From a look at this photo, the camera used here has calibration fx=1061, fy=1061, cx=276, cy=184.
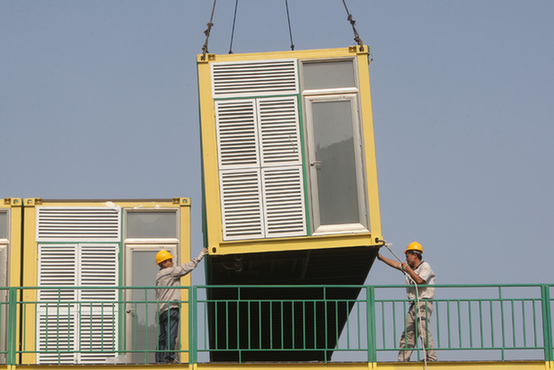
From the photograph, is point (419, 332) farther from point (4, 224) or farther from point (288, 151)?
point (4, 224)

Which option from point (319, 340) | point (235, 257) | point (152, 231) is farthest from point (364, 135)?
point (319, 340)

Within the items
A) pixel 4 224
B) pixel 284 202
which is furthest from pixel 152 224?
pixel 284 202

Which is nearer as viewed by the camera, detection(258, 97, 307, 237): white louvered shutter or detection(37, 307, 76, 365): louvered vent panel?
detection(258, 97, 307, 237): white louvered shutter

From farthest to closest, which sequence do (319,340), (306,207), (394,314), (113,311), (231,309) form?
1. (319,340)
2. (231,309)
3. (113,311)
4. (306,207)
5. (394,314)

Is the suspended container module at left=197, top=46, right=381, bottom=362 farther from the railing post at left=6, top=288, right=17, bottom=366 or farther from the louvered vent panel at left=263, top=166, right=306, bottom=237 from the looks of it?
the railing post at left=6, top=288, right=17, bottom=366

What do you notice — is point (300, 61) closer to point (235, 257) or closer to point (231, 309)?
point (235, 257)

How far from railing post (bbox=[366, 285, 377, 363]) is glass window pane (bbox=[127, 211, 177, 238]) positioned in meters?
4.08

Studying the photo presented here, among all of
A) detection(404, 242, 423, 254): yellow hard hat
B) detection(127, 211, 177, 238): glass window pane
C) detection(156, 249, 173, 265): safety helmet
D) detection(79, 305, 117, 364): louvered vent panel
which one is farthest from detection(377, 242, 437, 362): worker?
detection(79, 305, 117, 364): louvered vent panel

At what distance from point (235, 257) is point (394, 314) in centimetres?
275

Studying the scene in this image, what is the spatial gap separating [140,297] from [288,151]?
349 centimetres

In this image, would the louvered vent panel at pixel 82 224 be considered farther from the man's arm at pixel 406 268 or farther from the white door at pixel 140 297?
the man's arm at pixel 406 268

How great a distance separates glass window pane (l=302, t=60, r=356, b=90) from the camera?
52.7ft

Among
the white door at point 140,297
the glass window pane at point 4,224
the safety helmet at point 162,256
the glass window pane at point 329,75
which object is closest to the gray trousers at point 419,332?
the glass window pane at point 329,75

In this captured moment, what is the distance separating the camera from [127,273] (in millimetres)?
17344
